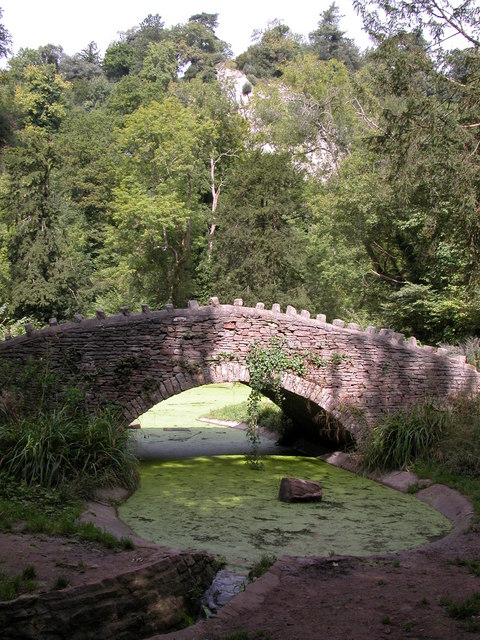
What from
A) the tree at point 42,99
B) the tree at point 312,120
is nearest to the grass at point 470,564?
the tree at point 312,120

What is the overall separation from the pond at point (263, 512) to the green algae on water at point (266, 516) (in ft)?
0.04

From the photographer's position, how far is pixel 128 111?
48469 mm

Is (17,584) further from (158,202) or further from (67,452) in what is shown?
(158,202)

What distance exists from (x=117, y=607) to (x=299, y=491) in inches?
196

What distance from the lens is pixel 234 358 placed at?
12367mm

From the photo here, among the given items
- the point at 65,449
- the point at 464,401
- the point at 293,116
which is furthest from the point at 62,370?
the point at 293,116

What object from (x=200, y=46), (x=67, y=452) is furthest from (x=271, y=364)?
(x=200, y=46)

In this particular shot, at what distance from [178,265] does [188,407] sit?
1299cm

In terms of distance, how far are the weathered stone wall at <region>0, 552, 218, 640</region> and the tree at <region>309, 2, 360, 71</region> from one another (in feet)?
219

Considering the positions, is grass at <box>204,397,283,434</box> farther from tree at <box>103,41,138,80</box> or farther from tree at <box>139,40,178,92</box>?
tree at <box>103,41,138,80</box>

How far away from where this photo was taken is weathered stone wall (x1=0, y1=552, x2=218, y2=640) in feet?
16.8

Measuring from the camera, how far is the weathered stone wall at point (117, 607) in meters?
5.11

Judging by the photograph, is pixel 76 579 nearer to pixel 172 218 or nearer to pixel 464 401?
pixel 464 401

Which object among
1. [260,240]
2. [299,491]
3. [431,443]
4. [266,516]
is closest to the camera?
[266,516]
